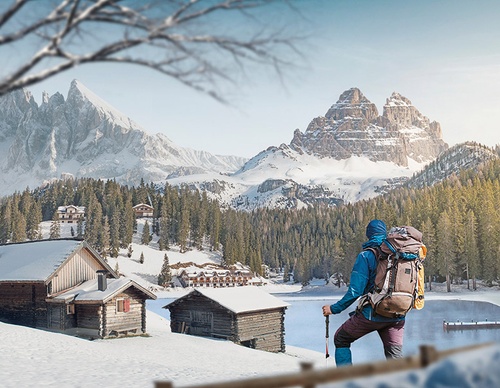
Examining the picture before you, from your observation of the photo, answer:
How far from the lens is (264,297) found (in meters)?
36.5

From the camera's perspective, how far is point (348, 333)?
7641mm

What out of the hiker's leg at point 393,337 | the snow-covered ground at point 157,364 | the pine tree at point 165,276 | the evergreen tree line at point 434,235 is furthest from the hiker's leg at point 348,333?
the pine tree at point 165,276

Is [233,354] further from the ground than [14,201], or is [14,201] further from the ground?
[14,201]

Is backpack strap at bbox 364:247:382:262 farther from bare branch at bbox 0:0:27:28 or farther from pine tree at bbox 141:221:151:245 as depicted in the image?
pine tree at bbox 141:221:151:245

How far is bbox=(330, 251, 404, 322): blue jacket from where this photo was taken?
24.5 ft

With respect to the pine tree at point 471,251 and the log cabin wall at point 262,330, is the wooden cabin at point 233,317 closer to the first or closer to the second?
the log cabin wall at point 262,330

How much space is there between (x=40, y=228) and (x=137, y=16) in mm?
112158

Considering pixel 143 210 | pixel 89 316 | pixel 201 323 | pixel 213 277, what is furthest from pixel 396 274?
pixel 143 210

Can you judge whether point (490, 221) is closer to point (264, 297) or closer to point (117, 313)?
point (264, 297)

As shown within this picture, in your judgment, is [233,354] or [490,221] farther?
[490,221]

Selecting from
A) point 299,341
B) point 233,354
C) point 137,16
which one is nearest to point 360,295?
point 137,16

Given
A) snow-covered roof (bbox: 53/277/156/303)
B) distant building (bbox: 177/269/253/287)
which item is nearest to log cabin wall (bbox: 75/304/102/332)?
snow-covered roof (bbox: 53/277/156/303)

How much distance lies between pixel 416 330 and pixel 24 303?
30.0m

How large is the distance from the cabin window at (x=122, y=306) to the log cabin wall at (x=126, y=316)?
57mm
